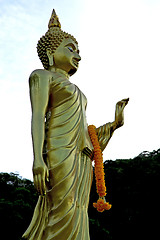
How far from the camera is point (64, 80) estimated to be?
162 inches

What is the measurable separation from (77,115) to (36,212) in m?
1.35

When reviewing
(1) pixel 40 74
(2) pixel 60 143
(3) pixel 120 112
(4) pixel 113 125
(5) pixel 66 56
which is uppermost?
(5) pixel 66 56

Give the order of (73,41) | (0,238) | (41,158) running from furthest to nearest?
(0,238), (73,41), (41,158)

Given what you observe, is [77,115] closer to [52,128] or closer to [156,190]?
[52,128]

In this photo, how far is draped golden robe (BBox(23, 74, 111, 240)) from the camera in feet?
10.8

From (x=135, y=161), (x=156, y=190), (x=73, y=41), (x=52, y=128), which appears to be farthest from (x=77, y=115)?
(x=135, y=161)

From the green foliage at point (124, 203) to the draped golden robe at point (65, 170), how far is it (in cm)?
1350

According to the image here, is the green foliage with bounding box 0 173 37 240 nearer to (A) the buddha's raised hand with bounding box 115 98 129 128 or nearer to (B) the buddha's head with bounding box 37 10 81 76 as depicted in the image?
(A) the buddha's raised hand with bounding box 115 98 129 128

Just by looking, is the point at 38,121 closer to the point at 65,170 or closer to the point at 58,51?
the point at 65,170

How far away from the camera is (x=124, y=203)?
19.1 m

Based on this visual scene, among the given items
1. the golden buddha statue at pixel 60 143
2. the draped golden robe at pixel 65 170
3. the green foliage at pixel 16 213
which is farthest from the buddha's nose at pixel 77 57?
the green foliage at pixel 16 213

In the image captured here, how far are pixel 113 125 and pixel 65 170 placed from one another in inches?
51.2

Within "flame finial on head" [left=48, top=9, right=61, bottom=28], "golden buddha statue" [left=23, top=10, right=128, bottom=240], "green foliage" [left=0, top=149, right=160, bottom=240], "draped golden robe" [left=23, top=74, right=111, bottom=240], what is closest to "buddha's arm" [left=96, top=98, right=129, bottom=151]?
"golden buddha statue" [left=23, top=10, right=128, bottom=240]

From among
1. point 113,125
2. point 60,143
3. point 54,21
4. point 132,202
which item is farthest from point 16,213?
point 60,143
